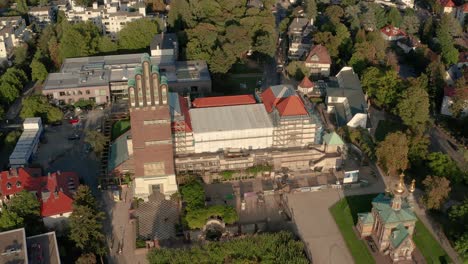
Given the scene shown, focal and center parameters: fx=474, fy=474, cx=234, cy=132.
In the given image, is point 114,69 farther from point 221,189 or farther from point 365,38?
point 365,38

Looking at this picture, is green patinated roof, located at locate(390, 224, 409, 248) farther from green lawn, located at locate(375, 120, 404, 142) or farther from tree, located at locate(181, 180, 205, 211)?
green lawn, located at locate(375, 120, 404, 142)

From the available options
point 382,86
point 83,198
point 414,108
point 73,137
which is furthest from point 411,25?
point 83,198

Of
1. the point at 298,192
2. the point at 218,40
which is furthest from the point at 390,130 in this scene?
the point at 218,40

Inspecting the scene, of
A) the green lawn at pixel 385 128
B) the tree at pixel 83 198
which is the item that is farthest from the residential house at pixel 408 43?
the tree at pixel 83 198

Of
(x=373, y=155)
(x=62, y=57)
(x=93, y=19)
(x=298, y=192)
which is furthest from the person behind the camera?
(x=93, y=19)

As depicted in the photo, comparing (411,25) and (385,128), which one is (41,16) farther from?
(411,25)

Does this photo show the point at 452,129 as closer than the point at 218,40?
Yes
